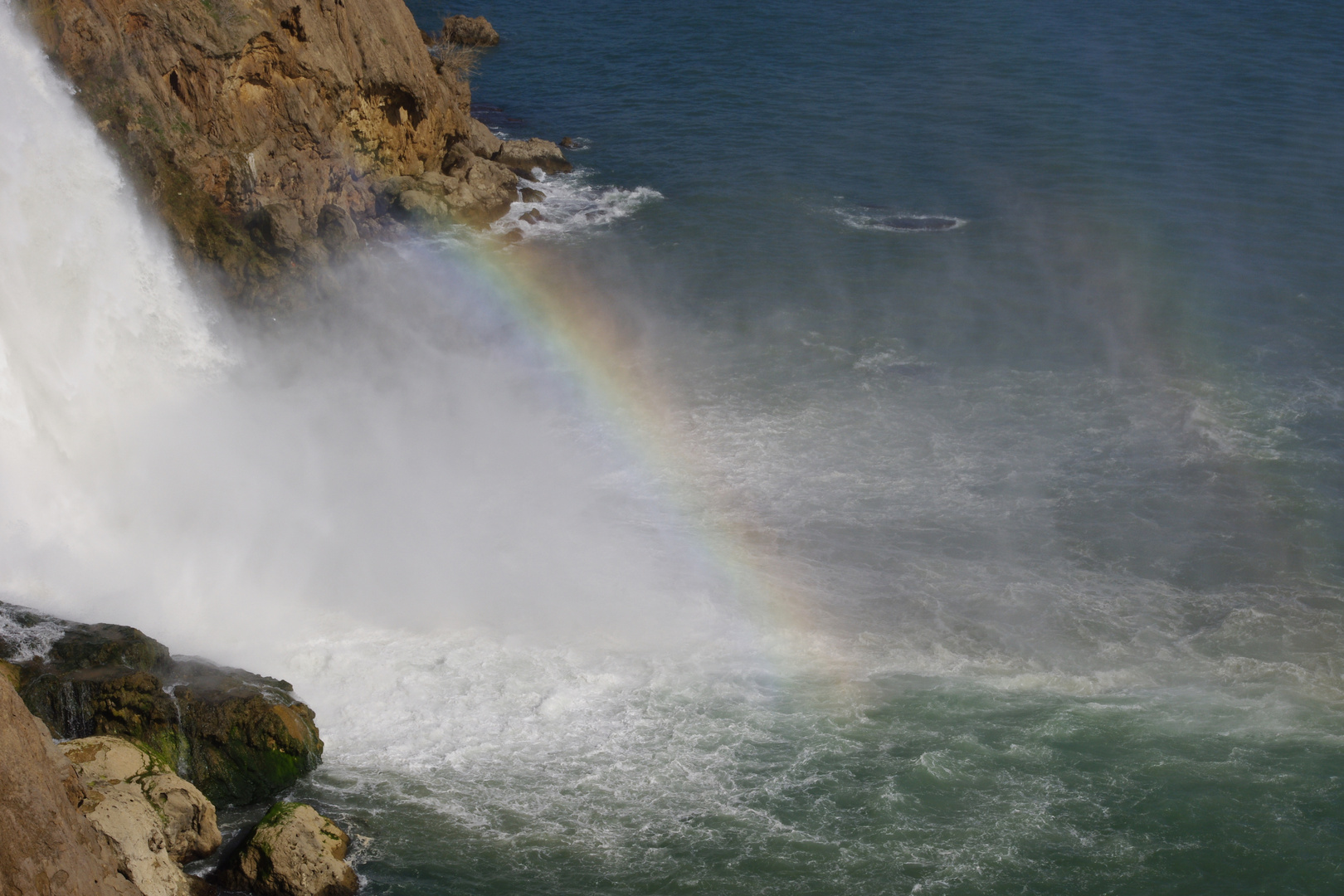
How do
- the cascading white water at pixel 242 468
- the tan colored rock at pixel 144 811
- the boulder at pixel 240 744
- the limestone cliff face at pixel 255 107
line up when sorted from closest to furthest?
1. the tan colored rock at pixel 144 811
2. the boulder at pixel 240 744
3. the cascading white water at pixel 242 468
4. the limestone cliff face at pixel 255 107

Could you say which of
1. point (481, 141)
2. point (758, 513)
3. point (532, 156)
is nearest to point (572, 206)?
point (532, 156)

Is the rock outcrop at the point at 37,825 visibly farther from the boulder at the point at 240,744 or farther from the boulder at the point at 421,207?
the boulder at the point at 421,207

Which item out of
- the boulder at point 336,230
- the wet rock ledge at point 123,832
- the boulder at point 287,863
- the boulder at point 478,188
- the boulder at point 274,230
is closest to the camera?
the wet rock ledge at point 123,832

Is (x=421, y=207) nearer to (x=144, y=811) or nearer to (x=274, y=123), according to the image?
(x=274, y=123)

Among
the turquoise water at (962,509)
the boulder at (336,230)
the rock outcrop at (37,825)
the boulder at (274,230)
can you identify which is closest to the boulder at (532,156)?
the turquoise water at (962,509)

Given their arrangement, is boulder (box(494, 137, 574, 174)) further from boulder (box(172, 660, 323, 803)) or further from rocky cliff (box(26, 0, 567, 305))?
boulder (box(172, 660, 323, 803))
